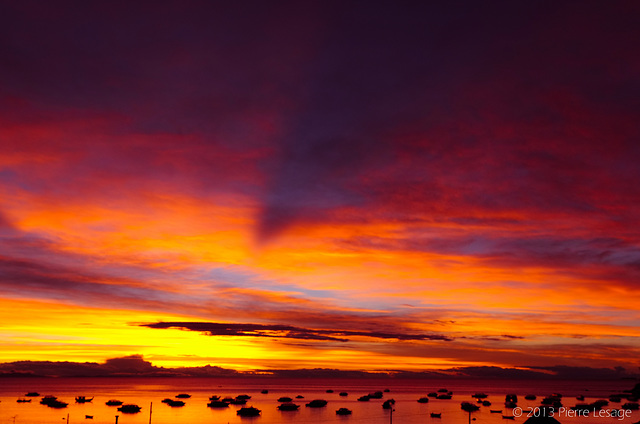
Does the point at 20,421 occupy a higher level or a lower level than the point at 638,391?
lower

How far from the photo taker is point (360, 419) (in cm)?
14025

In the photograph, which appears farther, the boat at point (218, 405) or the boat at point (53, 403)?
the boat at point (218, 405)

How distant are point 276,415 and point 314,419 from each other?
13.0m

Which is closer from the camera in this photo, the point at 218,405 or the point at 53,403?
the point at 218,405

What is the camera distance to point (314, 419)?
458ft

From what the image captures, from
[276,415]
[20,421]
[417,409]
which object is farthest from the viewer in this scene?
[417,409]

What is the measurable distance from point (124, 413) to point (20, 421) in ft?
91.3

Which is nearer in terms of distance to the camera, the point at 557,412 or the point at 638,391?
the point at 638,391

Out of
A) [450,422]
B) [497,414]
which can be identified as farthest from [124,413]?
[497,414]

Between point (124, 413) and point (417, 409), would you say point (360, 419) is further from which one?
point (124, 413)

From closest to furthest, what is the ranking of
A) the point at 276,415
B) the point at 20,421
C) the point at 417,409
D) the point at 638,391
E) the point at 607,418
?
1. the point at 638,391
2. the point at 20,421
3. the point at 607,418
4. the point at 276,415
5. the point at 417,409

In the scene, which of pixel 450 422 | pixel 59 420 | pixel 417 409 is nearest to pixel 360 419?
pixel 450 422

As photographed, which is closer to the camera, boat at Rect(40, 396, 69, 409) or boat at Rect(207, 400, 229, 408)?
boat at Rect(40, 396, 69, 409)

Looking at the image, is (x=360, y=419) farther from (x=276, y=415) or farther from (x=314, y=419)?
(x=276, y=415)
